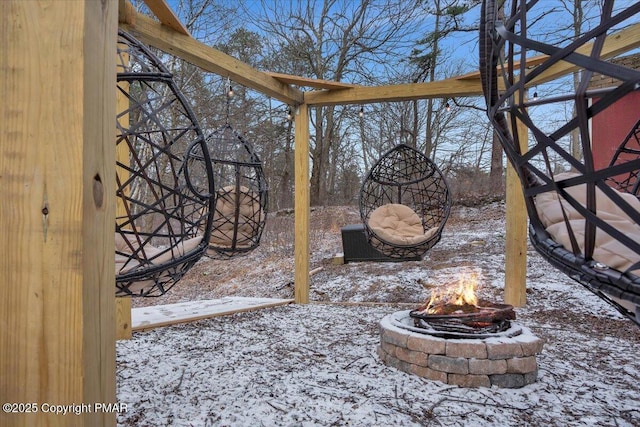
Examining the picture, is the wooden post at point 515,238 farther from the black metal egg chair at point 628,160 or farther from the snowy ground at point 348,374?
the black metal egg chair at point 628,160

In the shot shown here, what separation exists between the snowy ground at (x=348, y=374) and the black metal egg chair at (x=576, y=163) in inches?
43.8

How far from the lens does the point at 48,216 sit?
624mm

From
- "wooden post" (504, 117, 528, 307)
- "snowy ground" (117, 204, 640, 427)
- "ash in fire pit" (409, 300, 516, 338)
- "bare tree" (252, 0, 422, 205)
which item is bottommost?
"snowy ground" (117, 204, 640, 427)

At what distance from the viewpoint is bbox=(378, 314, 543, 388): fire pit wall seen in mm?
2160

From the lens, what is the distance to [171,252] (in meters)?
1.75

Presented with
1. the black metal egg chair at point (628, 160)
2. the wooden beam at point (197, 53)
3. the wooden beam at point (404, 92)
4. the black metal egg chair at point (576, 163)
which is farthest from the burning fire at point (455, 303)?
the wooden beam at point (197, 53)

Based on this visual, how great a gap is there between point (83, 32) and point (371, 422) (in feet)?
5.59

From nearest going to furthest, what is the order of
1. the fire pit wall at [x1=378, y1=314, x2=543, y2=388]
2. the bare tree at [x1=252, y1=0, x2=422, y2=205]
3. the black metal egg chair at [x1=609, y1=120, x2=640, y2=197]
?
the black metal egg chair at [x1=609, y1=120, x2=640, y2=197]
the fire pit wall at [x1=378, y1=314, x2=543, y2=388]
the bare tree at [x1=252, y1=0, x2=422, y2=205]

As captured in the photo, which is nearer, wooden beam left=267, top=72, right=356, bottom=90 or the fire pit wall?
the fire pit wall

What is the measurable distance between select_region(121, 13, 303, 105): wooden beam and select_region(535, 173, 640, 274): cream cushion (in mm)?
2458

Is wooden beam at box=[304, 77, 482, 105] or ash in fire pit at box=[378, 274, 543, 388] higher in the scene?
wooden beam at box=[304, 77, 482, 105]

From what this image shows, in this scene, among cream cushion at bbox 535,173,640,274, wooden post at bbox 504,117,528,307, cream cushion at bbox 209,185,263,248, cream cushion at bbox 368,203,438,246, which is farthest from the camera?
cream cushion at bbox 368,203,438,246

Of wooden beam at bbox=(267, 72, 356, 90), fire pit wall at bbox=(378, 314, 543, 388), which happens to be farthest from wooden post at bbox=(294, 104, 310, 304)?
fire pit wall at bbox=(378, 314, 543, 388)

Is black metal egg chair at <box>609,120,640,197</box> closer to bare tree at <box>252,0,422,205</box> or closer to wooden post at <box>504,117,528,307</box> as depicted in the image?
wooden post at <box>504,117,528,307</box>
